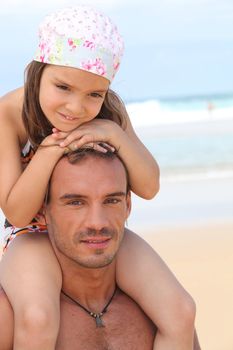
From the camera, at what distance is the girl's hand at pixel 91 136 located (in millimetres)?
3752

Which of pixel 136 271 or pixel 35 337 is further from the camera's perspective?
pixel 136 271

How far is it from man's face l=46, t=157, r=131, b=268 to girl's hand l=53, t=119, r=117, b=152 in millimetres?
70

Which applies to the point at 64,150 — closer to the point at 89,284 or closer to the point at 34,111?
the point at 34,111

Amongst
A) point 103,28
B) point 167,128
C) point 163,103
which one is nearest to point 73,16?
point 103,28

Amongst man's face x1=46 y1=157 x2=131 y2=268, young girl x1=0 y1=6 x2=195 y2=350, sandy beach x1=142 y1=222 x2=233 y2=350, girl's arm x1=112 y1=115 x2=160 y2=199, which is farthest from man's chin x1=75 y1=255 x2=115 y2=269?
sandy beach x1=142 y1=222 x2=233 y2=350

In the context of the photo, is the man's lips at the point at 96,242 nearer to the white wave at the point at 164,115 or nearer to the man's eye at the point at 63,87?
the man's eye at the point at 63,87

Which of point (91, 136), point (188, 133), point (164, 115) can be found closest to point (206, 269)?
point (91, 136)

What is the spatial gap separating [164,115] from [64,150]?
25334 millimetres

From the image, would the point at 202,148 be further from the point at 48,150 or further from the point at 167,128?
the point at 48,150

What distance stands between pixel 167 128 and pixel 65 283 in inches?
822

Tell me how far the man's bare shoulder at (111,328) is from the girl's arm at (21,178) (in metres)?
0.43

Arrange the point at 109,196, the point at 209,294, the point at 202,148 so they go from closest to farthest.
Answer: the point at 109,196 → the point at 209,294 → the point at 202,148

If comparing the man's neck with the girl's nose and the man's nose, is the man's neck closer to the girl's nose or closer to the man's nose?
the man's nose

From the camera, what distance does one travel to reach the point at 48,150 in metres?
3.74
